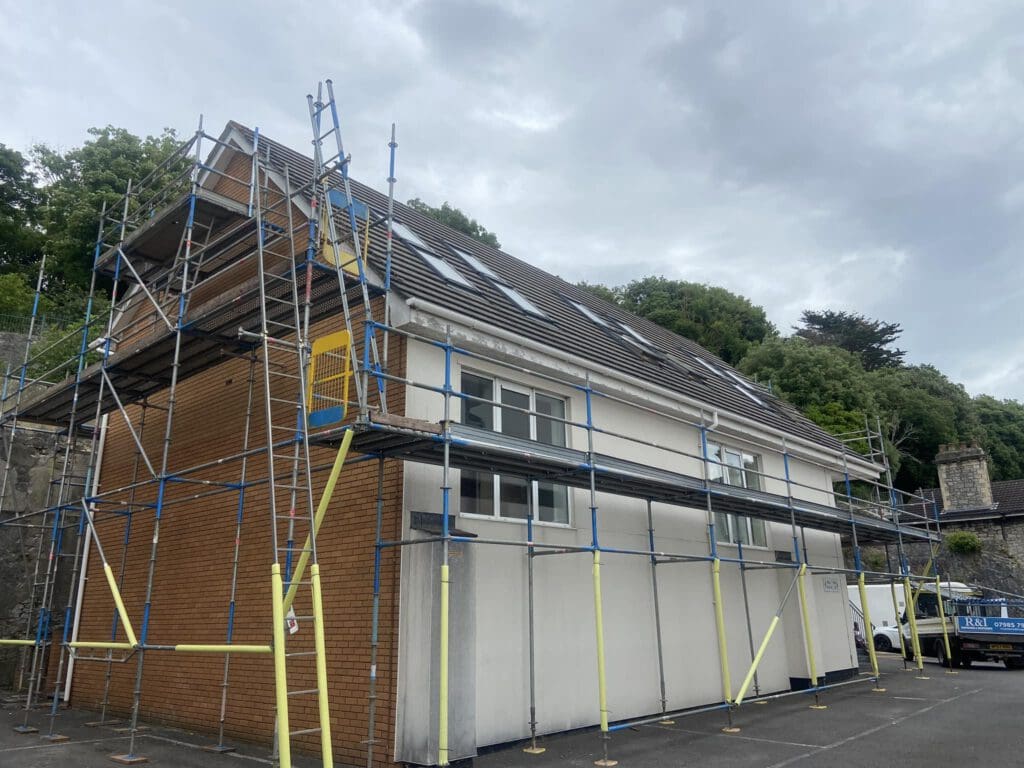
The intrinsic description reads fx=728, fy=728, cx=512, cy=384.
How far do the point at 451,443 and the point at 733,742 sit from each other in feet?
15.9

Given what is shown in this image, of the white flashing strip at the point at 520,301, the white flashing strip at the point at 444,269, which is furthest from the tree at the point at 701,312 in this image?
the white flashing strip at the point at 444,269

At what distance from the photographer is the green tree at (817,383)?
35438 mm

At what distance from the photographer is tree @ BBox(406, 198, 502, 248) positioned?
120 feet

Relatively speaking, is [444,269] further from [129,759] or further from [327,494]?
[129,759]

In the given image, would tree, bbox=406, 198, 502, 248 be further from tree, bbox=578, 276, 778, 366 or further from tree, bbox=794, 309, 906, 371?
tree, bbox=794, 309, 906, 371

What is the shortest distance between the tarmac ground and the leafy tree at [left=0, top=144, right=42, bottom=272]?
83.4 ft

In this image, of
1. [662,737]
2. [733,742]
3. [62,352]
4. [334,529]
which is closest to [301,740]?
[334,529]

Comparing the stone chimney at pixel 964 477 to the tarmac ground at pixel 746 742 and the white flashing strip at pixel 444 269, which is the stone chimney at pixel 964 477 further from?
the white flashing strip at pixel 444 269

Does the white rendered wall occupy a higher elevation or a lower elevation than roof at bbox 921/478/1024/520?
lower

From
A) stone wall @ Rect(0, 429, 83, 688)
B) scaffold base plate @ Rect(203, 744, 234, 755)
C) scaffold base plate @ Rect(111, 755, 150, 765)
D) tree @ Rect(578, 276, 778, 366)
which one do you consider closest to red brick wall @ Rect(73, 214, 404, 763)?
scaffold base plate @ Rect(203, 744, 234, 755)

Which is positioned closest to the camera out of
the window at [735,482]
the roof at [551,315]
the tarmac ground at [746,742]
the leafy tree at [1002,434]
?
the tarmac ground at [746,742]

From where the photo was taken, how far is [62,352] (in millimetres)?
18828

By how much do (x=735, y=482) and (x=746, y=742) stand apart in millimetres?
5351

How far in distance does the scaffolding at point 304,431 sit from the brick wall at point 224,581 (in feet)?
0.29
